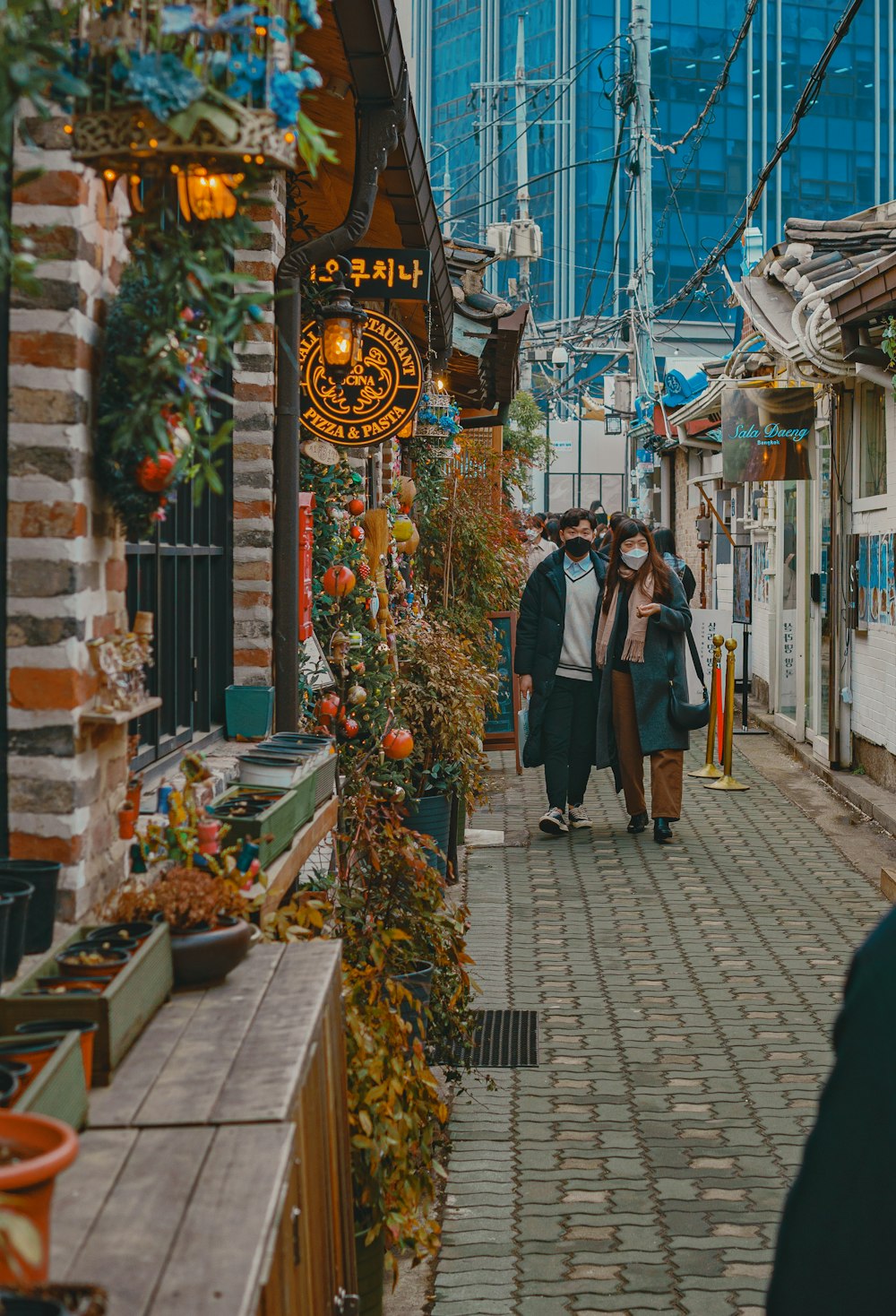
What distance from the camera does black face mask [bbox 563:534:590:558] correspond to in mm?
10430

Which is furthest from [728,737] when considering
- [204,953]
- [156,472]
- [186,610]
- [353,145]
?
[204,953]

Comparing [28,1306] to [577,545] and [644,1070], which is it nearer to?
[644,1070]

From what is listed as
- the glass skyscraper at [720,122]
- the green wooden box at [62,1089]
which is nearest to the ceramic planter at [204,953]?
the green wooden box at [62,1089]

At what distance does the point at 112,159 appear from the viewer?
100 inches

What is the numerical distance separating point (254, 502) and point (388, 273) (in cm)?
216

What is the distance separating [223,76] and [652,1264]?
10.9 feet

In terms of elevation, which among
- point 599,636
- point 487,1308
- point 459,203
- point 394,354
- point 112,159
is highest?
point 459,203

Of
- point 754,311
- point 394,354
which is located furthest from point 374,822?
point 754,311

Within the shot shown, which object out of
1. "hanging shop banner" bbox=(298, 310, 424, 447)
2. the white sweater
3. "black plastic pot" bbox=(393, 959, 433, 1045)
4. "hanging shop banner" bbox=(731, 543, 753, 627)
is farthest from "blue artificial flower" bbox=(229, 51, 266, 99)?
"hanging shop banner" bbox=(731, 543, 753, 627)

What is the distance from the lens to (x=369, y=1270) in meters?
3.71

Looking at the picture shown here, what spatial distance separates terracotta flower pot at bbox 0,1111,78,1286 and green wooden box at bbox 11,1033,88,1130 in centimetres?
18

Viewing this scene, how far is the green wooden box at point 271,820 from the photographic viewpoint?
12.5ft

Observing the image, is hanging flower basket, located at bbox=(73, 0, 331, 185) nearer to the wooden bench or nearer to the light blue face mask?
the wooden bench

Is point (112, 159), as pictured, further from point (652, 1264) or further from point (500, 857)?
point (500, 857)
